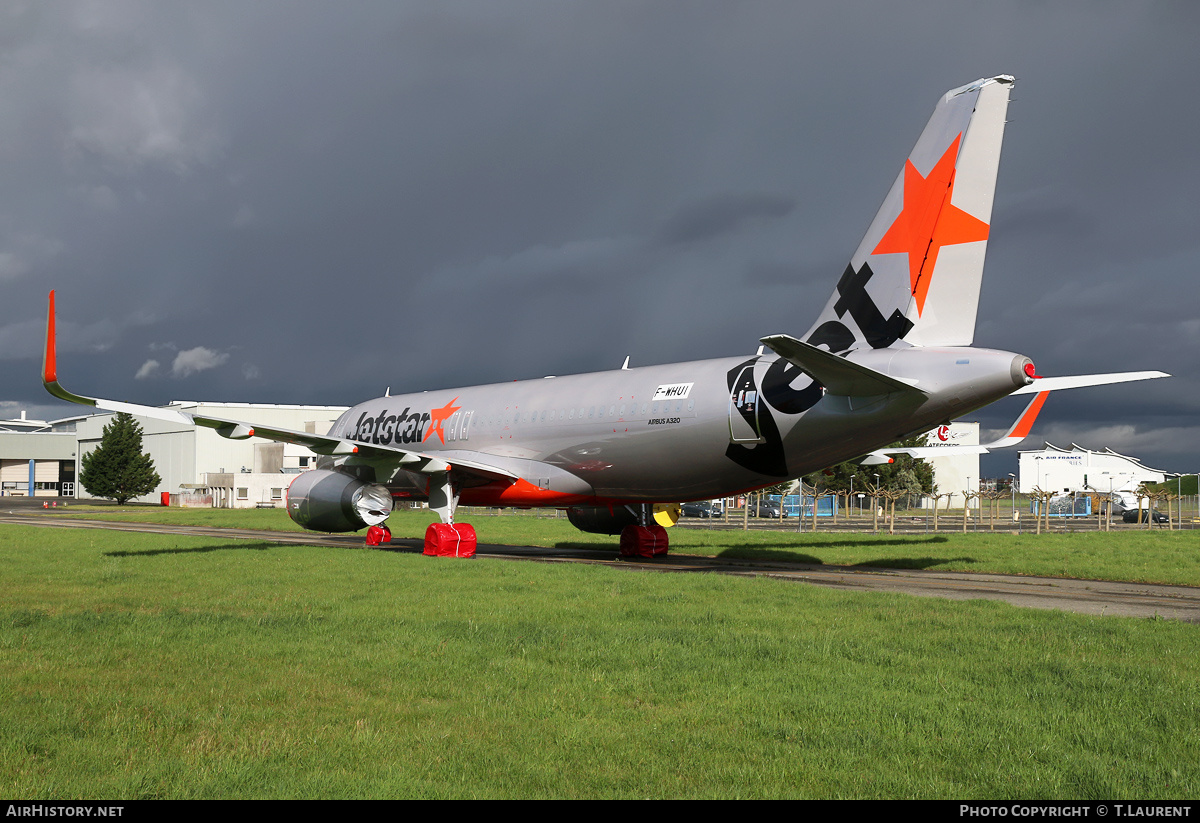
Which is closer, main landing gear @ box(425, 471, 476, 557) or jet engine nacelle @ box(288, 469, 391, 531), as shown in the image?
main landing gear @ box(425, 471, 476, 557)

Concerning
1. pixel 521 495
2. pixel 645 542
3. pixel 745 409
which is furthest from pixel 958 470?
pixel 745 409

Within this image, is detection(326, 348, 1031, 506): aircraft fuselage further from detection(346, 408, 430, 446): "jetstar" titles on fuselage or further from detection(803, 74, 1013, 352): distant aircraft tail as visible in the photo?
detection(803, 74, 1013, 352): distant aircraft tail

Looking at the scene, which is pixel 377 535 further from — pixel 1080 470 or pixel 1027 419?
pixel 1080 470

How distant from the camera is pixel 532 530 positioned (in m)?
32.7

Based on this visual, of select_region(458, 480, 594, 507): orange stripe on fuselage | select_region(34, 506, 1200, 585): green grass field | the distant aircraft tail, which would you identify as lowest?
select_region(34, 506, 1200, 585): green grass field

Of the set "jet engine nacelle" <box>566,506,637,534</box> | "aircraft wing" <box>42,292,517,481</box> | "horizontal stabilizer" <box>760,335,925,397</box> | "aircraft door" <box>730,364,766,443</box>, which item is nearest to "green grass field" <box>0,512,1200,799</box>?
"horizontal stabilizer" <box>760,335,925,397</box>

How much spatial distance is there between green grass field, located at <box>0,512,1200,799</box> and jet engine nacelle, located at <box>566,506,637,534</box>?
1057cm

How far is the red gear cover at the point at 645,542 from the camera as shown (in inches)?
842

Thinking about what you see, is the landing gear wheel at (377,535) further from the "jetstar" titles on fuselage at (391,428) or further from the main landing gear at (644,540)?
the main landing gear at (644,540)

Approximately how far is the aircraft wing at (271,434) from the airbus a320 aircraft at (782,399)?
52 mm

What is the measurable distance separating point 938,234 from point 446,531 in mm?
11747

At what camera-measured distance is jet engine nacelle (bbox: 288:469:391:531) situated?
21453mm

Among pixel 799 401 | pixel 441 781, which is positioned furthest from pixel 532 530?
pixel 441 781

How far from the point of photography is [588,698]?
6.23 m
